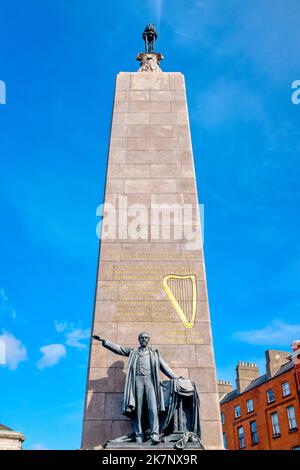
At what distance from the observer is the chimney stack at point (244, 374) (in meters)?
49.4

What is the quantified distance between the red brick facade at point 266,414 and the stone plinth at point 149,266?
96.2 ft

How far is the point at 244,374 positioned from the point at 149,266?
3821 centimetres

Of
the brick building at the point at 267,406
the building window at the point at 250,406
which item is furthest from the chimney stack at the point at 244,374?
the building window at the point at 250,406

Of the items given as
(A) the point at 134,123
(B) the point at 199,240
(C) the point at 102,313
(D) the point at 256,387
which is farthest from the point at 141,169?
(D) the point at 256,387

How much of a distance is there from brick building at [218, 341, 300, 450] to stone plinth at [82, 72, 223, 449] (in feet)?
96.2

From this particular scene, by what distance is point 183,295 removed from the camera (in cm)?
1533

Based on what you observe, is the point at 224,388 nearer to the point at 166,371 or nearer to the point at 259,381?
the point at 259,381

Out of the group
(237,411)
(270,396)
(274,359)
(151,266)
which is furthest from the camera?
(237,411)

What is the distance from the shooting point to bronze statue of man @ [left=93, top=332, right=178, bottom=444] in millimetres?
11812

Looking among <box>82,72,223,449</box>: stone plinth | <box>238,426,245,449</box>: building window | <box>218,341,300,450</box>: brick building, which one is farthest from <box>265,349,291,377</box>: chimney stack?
<box>82,72,223,449</box>: stone plinth

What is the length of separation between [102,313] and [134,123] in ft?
28.1

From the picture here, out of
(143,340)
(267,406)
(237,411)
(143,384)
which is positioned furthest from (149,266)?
(237,411)

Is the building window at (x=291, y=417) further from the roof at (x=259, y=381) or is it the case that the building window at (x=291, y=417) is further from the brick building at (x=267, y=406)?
the roof at (x=259, y=381)

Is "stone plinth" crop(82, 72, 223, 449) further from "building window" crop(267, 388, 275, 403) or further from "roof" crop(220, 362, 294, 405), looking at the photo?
"building window" crop(267, 388, 275, 403)
